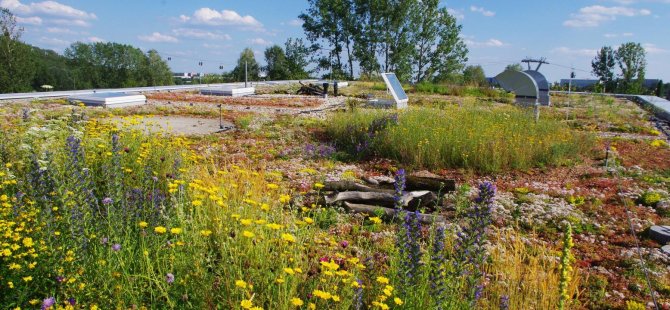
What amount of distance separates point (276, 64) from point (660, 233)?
36638 millimetres

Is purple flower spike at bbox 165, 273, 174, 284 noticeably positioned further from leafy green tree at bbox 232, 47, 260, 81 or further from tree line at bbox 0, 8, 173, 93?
tree line at bbox 0, 8, 173, 93

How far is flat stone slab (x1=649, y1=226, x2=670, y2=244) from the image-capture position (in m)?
4.41

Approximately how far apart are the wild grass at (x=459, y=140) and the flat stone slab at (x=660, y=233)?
255cm

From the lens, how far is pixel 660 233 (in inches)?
176

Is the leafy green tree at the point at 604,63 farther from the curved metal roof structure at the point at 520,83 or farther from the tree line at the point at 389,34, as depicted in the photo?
the curved metal roof structure at the point at 520,83

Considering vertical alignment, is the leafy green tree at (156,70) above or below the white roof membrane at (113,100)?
above

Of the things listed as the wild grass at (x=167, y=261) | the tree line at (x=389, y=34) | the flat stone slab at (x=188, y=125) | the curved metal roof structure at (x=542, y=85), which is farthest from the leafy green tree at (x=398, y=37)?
the wild grass at (x=167, y=261)

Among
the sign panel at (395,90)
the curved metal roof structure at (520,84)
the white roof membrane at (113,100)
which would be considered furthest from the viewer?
the sign panel at (395,90)

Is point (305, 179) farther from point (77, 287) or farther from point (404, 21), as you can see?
point (404, 21)

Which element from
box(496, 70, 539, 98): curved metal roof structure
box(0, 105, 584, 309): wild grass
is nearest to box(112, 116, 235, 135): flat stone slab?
box(0, 105, 584, 309): wild grass

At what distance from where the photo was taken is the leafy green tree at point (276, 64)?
123 feet

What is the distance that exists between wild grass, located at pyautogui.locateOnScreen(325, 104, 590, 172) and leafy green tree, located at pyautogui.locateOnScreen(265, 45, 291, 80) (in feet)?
93.1

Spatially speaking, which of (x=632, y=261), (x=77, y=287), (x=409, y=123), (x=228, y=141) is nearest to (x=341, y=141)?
(x=409, y=123)

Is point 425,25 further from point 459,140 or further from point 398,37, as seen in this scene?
point 459,140
